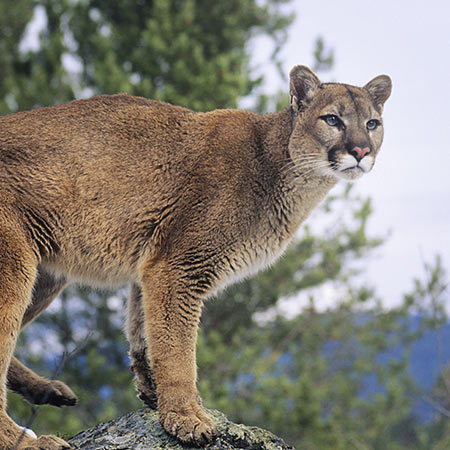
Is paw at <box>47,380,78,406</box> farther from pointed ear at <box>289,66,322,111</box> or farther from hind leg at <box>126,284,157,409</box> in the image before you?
pointed ear at <box>289,66,322,111</box>

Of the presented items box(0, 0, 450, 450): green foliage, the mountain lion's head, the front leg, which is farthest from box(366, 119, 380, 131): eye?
box(0, 0, 450, 450): green foliage

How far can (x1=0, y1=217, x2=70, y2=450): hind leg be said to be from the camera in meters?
3.77

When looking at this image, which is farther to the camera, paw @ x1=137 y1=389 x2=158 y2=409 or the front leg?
paw @ x1=137 y1=389 x2=158 y2=409

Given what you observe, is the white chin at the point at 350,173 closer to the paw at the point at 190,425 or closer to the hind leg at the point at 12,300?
the paw at the point at 190,425

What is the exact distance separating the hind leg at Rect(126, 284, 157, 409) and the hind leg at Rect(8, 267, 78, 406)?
0.50 metres

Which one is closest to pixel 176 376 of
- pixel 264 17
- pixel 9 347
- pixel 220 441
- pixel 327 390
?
pixel 220 441

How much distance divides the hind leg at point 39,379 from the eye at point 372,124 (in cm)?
247

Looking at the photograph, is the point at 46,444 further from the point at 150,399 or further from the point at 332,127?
the point at 332,127

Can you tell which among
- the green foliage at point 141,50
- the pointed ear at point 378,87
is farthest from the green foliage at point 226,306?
the pointed ear at point 378,87

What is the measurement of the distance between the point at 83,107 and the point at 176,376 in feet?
6.56

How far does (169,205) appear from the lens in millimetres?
4387

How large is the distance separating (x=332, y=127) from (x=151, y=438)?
2.42 metres

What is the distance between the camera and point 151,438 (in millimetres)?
3803

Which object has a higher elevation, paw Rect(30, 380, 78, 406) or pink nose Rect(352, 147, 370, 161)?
pink nose Rect(352, 147, 370, 161)
